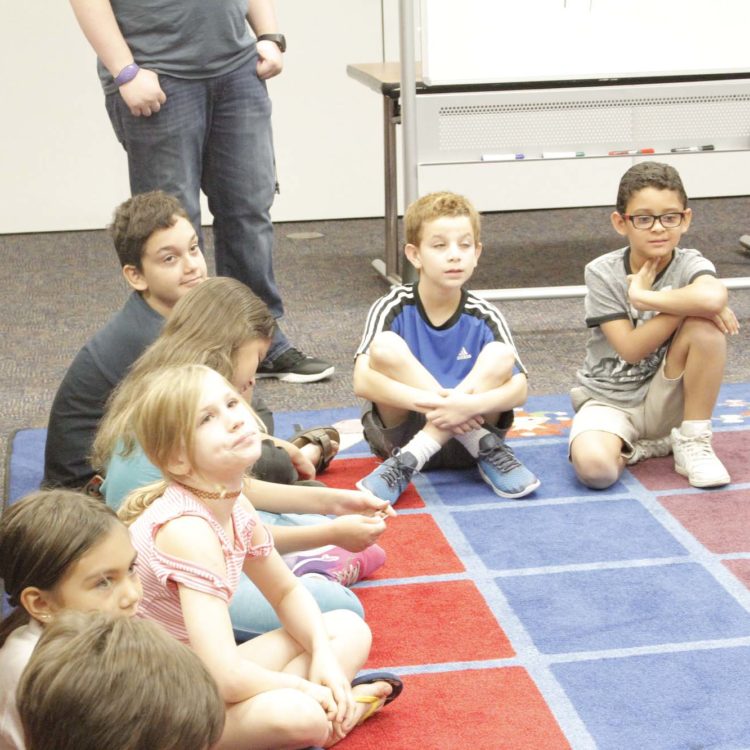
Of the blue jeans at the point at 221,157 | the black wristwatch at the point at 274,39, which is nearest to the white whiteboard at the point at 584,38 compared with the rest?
the black wristwatch at the point at 274,39

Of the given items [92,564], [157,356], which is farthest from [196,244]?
[92,564]

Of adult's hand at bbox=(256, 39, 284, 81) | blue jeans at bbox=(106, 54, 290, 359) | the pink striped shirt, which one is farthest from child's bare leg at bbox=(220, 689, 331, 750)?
adult's hand at bbox=(256, 39, 284, 81)

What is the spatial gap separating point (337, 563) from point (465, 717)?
1.44 feet

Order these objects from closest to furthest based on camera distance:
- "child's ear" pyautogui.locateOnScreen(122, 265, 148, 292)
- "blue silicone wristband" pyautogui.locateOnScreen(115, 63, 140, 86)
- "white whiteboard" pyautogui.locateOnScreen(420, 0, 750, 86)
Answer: "child's ear" pyautogui.locateOnScreen(122, 265, 148, 292) < "blue silicone wristband" pyautogui.locateOnScreen(115, 63, 140, 86) < "white whiteboard" pyautogui.locateOnScreen(420, 0, 750, 86)

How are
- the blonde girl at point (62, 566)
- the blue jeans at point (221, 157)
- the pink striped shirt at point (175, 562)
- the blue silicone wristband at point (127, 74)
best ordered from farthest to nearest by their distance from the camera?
the blue jeans at point (221, 157) < the blue silicone wristband at point (127, 74) < the pink striped shirt at point (175, 562) < the blonde girl at point (62, 566)

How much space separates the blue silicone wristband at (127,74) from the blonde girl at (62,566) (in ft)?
5.24

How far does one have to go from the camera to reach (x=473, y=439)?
255cm

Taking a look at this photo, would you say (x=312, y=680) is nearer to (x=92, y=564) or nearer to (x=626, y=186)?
(x=92, y=564)

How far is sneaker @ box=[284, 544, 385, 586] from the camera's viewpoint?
2.02 metres

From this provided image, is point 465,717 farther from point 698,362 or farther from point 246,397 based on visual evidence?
point 698,362

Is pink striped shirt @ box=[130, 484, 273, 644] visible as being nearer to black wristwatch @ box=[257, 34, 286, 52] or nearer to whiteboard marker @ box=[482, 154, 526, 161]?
black wristwatch @ box=[257, 34, 286, 52]

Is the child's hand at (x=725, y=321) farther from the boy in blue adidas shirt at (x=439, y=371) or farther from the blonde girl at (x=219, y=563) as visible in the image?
the blonde girl at (x=219, y=563)

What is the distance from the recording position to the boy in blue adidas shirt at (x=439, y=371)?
8.15ft

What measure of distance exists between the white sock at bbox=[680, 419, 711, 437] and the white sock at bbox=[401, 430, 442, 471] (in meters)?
0.50
